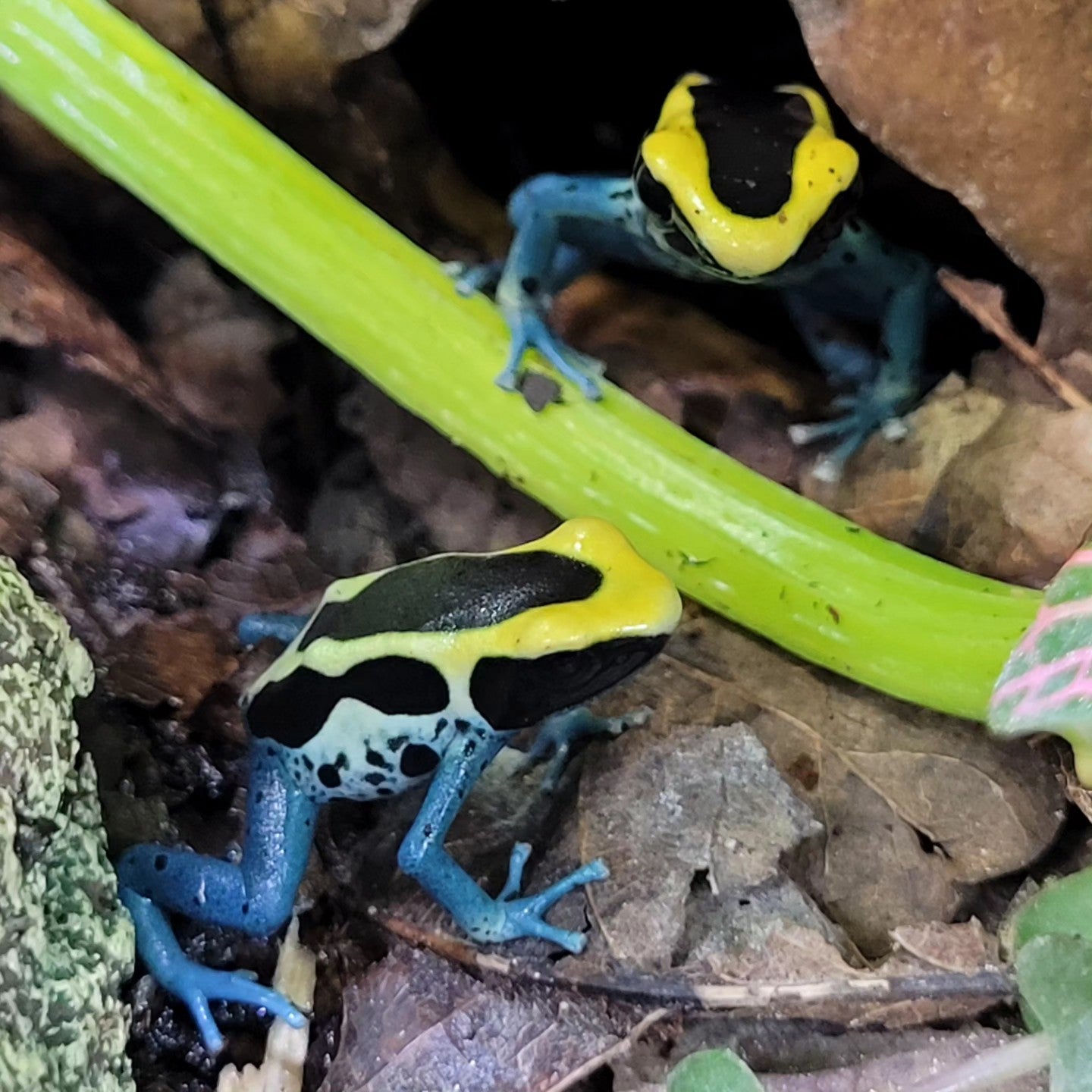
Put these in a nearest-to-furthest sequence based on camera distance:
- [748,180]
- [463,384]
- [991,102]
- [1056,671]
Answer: [1056,671]
[991,102]
[748,180]
[463,384]

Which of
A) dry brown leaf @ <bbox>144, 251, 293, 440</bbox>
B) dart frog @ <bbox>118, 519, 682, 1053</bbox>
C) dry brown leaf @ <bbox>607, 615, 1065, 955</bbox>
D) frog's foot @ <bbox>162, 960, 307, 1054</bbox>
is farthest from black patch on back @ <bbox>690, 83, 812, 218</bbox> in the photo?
frog's foot @ <bbox>162, 960, 307, 1054</bbox>

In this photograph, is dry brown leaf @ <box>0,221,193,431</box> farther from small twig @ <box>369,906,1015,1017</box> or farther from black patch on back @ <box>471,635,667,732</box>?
small twig @ <box>369,906,1015,1017</box>

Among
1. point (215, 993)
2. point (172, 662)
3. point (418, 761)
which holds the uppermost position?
point (418, 761)

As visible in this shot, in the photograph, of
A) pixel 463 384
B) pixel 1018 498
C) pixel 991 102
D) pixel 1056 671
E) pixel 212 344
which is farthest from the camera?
pixel 212 344

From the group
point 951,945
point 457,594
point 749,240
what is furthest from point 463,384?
point 951,945

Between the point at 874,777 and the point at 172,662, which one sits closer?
the point at 874,777

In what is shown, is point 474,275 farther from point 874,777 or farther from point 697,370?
point 874,777

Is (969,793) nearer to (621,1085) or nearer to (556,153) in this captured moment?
(621,1085)

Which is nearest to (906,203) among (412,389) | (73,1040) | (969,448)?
(969,448)
